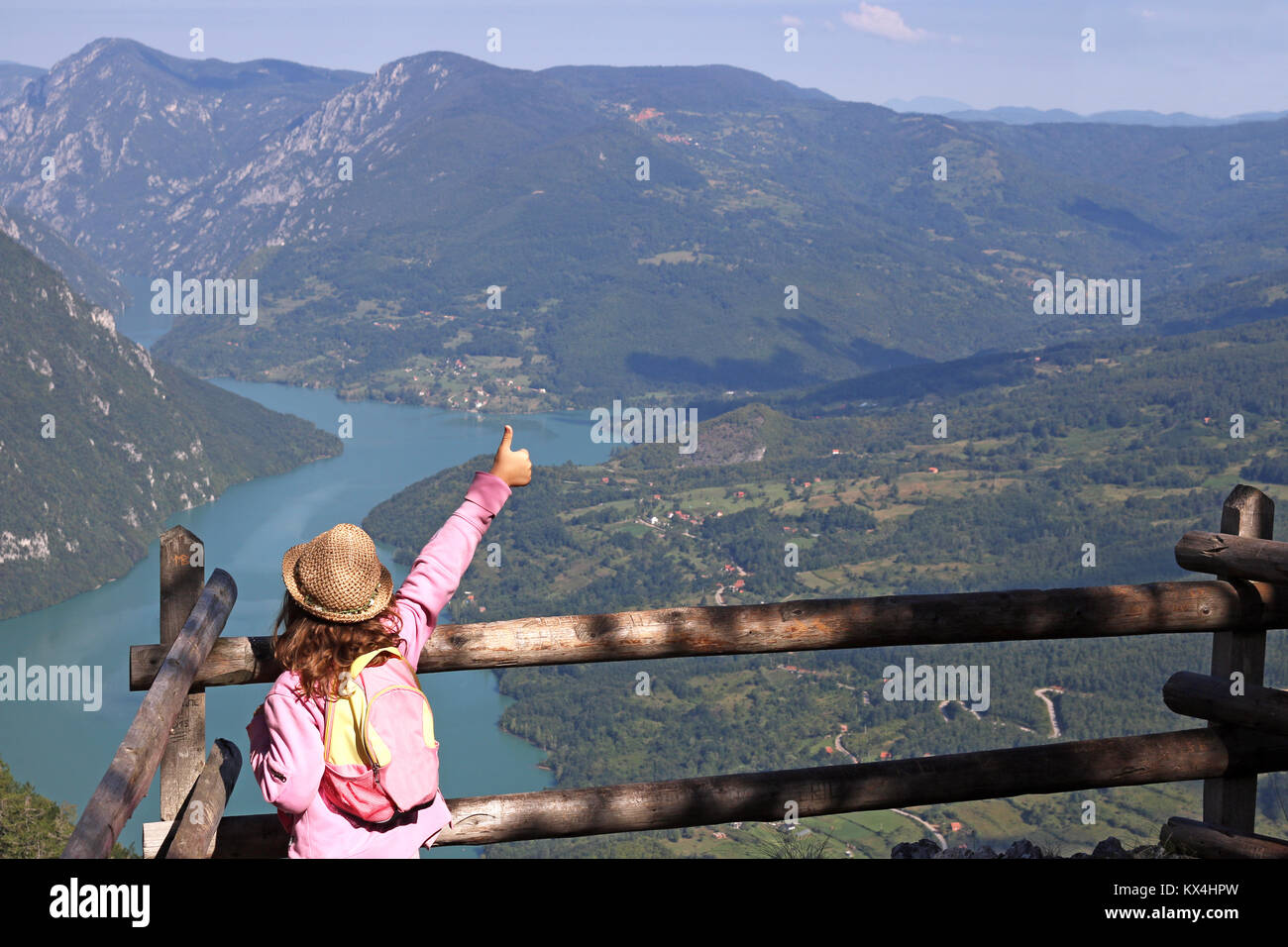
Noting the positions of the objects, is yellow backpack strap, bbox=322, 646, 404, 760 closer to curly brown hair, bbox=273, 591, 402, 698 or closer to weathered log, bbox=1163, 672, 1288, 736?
curly brown hair, bbox=273, 591, 402, 698

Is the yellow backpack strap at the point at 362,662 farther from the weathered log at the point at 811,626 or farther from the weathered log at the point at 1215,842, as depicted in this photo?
the weathered log at the point at 1215,842

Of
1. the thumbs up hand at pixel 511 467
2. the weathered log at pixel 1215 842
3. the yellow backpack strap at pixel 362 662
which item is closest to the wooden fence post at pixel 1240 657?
the weathered log at pixel 1215 842

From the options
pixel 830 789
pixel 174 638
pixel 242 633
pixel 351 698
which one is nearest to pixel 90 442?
pixel 242 633

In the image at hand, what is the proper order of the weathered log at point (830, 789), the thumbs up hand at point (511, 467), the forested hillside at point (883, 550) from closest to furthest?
the thumbs up hand at point (511, 467), the weathered log at point (830, 789), the forested hillside at point (883, 550)

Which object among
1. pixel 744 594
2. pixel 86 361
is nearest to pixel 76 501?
pixel 86 361

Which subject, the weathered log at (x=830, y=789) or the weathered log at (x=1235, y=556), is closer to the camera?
the weathered log at (x=830, y=789)

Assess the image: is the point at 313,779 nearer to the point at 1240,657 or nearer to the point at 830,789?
the point at 830,789
